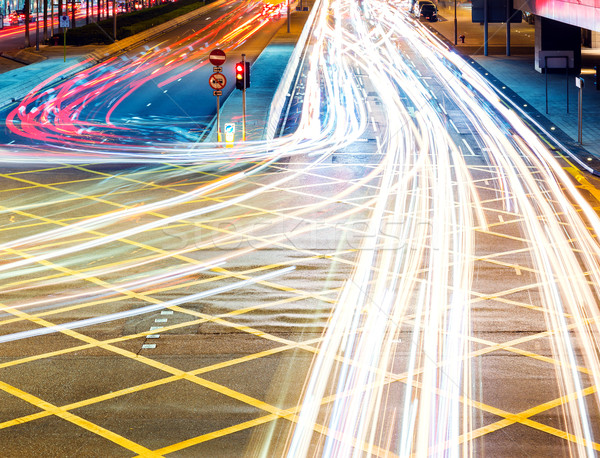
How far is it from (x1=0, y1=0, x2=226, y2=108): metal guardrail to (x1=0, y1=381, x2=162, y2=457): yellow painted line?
30606 mm

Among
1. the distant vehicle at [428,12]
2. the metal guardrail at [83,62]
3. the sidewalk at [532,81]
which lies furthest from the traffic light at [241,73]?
the distant vehicle at [428,12]

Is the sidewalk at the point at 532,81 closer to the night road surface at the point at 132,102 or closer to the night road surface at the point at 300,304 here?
the night road surface at the point at 300,304

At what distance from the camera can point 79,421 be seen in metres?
9.03

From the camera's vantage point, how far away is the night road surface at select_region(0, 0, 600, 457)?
29.2ft

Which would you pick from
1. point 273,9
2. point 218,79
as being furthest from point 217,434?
point 273,9

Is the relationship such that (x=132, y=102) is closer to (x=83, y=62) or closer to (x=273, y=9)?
(x=83, y=62)

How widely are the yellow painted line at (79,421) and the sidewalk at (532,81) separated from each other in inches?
831

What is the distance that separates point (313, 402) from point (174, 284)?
535cm

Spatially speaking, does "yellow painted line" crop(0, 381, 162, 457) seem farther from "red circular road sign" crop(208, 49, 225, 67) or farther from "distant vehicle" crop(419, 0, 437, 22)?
"distant vehicle" crop(419, 0, 437, 22)

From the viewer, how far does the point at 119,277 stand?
14.6 metres

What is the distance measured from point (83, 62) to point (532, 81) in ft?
89.1

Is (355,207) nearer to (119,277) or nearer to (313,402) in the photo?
(119,277)

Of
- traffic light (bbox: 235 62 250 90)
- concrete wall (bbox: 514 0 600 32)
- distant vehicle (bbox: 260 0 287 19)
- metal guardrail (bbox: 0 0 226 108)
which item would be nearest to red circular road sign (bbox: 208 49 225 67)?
traffic light (bbox: 235 62 250 90)

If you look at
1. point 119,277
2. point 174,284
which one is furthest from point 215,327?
point 119,277
